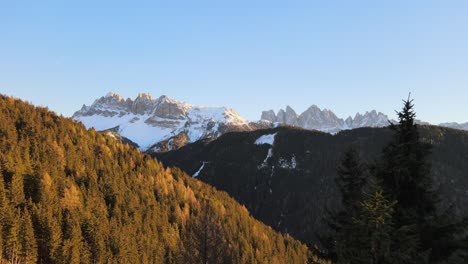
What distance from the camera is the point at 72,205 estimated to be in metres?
146

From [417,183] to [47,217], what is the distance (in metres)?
122

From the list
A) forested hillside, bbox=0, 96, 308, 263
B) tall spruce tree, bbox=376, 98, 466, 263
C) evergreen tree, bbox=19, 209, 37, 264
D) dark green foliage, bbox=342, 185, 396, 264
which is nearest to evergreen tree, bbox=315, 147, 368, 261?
tall spruce tree, bbox=376, 98, 466, 263

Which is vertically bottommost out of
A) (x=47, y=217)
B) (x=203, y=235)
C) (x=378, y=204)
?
(x=47, y=217)

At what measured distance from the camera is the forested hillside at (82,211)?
119500 mm

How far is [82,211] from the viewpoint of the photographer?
5704 inches

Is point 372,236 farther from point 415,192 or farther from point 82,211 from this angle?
point 82,211

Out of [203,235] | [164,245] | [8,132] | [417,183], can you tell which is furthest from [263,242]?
[417,183]

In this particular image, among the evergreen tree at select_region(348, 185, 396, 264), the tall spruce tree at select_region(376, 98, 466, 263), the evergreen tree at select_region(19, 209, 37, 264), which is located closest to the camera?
the evergreen tree at select_region(348, 185, 396, 264)

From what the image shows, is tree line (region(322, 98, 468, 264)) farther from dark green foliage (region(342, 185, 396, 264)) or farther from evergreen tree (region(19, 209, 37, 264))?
evergreen tree (region(19, 209, 37, 264))

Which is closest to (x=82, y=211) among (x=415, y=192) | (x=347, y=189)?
(x=347, y=189)

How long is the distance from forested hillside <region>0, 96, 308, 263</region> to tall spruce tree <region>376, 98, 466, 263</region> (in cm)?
6887

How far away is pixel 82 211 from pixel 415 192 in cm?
13985

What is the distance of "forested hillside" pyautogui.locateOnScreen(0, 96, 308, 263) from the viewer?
11950cm

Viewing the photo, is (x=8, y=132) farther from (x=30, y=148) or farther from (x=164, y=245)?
(x=164, y=245)
